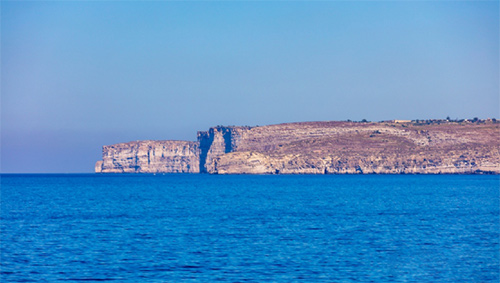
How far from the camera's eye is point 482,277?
78.5ft

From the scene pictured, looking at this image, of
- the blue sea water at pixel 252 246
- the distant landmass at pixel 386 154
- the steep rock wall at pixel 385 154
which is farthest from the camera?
the steep rock wall at pixel 385 154

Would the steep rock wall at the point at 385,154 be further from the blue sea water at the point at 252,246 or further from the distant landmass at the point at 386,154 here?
the blue sea water at the point at 252,246

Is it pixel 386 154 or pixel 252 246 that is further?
pixel 386 154

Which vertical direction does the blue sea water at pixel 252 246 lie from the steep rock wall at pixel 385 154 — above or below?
below

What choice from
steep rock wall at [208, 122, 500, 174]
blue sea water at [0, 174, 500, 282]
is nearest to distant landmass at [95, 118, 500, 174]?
steep rock wall at [208, 122, 500, 174]

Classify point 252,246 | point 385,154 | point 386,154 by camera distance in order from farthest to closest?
1. point 385,154
2. point 386,154
3. point 252,246

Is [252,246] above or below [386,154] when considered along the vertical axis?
below

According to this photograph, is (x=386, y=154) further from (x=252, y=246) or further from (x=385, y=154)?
(x=252, y=246)

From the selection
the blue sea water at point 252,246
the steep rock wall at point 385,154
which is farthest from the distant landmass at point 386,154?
the blue sea water at point 252,246

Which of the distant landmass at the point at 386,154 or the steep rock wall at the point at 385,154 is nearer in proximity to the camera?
the distant landmass at the point at 386,154

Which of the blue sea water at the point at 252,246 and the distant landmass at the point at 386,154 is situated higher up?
the distant landmass at the point at 386,154

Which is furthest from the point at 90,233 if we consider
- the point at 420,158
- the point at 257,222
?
the point at 420,158

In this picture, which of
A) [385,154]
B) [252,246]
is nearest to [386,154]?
[385,154]

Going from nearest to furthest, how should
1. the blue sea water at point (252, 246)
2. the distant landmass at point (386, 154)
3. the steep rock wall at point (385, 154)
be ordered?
1. the blue sea water at point (252, 246)
2. the distant landmass at point (386, 154)
3. the steep rock wall at point (385, 154)
